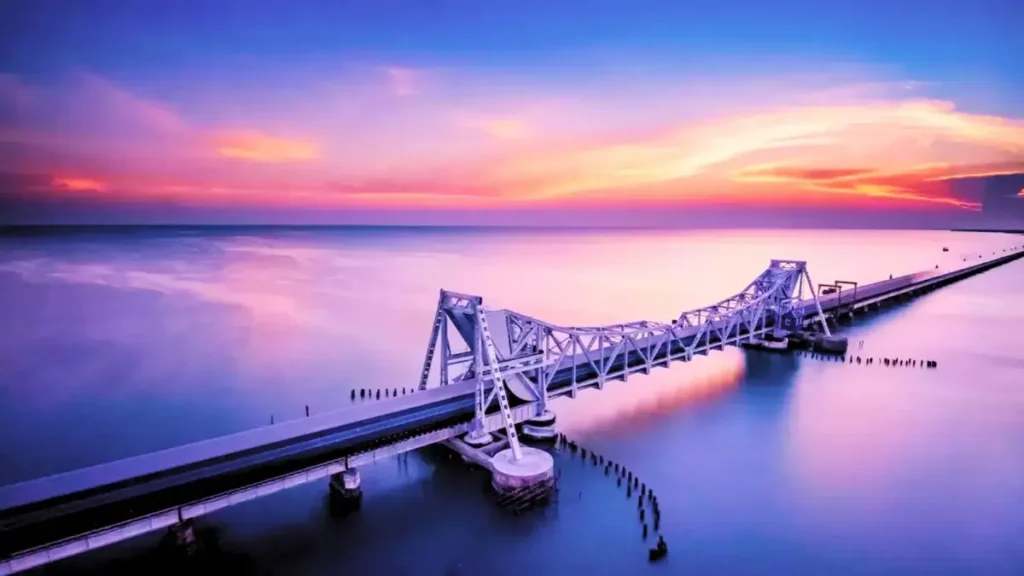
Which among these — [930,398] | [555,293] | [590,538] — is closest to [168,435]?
[590,538]

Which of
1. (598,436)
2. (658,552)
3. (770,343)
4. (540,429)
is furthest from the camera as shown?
(770,343)

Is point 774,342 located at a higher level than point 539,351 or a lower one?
lower

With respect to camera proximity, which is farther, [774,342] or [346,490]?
[774,342]

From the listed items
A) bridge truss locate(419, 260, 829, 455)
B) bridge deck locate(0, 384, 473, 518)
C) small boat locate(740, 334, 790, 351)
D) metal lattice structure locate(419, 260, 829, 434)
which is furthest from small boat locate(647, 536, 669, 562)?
small boat locate(740, 334, 790, 351)

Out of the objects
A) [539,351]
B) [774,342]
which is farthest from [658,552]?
[774,342]

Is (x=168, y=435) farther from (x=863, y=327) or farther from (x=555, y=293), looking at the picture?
(x=863, y=327)

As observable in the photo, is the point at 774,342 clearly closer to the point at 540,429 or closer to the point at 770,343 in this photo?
the point at 770,343

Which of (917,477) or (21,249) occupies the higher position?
(21,249)

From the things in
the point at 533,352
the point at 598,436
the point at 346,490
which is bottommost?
the point at 598,436
